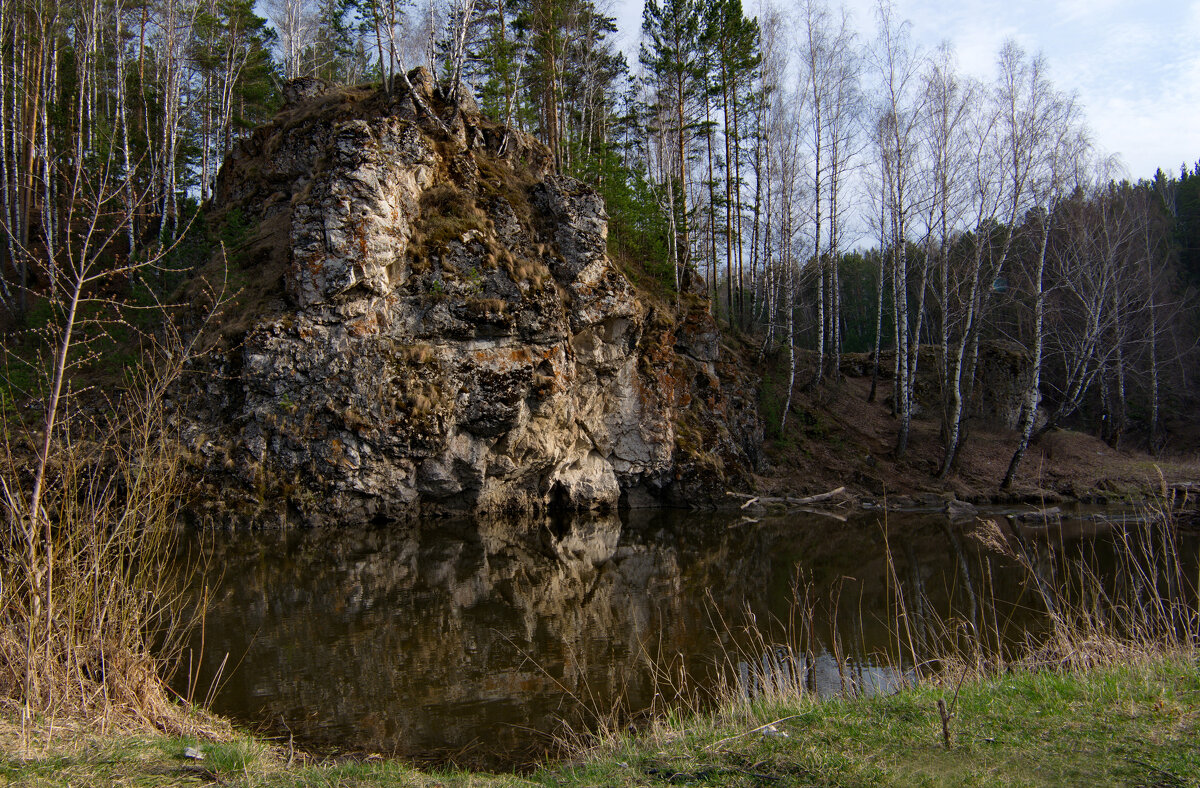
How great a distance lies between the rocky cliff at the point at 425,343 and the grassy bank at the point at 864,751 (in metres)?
10.4

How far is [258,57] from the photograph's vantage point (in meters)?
26.5

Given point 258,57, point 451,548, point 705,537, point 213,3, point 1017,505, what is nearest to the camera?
point 451,548

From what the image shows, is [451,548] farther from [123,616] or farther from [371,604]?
[123,616]

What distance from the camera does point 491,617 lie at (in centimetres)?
859

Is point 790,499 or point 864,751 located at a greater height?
point 864,751

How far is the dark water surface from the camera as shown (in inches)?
224

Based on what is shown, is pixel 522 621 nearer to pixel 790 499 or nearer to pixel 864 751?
pixel 864 751

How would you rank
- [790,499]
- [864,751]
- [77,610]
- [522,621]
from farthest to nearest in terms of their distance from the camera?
[790,499]
[522,621]
[77,610]
[864,751]

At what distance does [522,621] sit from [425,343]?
908 cm

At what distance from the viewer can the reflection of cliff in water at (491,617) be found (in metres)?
5.77

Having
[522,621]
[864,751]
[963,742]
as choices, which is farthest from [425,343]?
[963,742]

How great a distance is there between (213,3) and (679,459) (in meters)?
22.9

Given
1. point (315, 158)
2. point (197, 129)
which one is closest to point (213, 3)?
point (197, 129)

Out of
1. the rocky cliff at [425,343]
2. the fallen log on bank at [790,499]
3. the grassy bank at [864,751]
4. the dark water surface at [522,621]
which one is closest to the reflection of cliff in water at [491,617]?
the dark water surface at [522,621]
